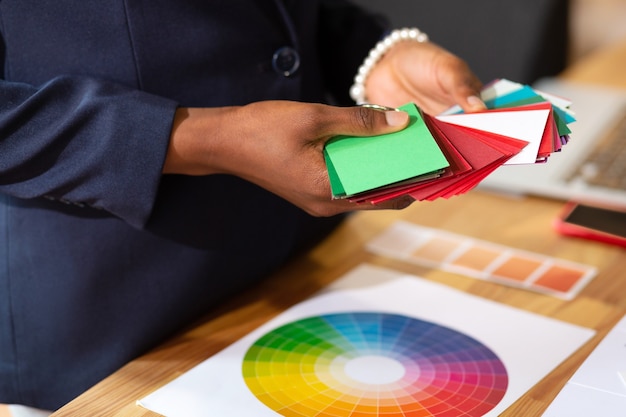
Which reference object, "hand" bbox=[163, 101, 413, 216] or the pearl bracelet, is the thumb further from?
the pearl bracelet

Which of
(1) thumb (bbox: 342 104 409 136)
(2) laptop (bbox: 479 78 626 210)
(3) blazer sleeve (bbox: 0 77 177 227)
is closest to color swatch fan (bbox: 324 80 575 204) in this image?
(1) thumb (bbox: 342 104 409 136)

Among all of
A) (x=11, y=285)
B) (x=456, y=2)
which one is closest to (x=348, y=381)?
(x=11, y=285)

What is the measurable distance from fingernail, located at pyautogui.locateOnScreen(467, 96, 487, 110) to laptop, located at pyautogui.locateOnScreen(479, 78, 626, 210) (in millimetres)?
387

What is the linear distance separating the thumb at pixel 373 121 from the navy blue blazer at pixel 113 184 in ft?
0.57

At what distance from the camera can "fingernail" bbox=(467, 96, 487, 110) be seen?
842 millimetres

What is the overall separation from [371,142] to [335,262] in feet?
1.12

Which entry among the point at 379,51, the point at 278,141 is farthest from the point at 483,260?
the point at 278,141

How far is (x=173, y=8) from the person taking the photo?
0.79m

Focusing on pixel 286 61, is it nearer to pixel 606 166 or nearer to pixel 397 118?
pixel 397 118

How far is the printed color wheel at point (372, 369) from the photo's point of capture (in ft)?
2.41

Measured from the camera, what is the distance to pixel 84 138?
753 millimetres

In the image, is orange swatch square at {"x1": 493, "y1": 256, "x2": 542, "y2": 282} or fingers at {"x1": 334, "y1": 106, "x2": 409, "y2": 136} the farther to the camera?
orange swatch square at {"x1": 493, "y1": 256, "x2": 542, "y2": 282}

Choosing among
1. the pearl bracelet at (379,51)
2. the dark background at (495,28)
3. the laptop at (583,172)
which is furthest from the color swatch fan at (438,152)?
the dark background at (495,28)

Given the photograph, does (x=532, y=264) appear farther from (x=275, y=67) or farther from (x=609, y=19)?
(x=609, y=19)
